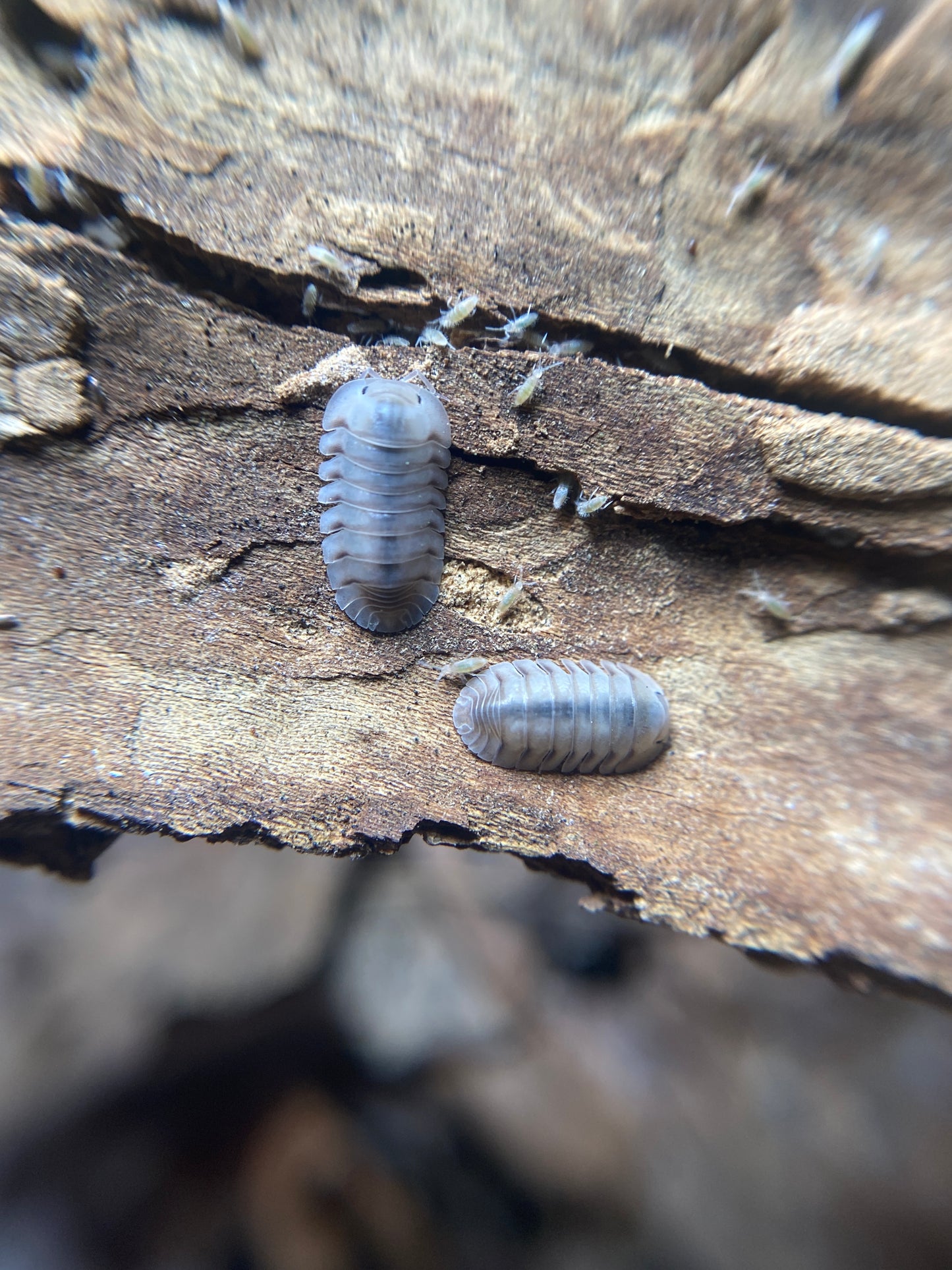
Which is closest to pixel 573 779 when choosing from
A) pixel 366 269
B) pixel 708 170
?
pixel 366 269

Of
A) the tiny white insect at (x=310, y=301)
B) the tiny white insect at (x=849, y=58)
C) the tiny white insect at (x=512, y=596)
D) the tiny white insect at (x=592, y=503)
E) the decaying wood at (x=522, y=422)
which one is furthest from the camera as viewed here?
the tiny white insect at (x=512, y=596)

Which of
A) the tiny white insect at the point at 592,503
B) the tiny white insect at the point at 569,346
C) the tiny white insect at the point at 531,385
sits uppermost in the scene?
the tiny white insect at the point at 569,346

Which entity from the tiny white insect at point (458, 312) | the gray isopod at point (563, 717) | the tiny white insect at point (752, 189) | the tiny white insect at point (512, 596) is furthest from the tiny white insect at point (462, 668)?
the tiny white insect at point (752, 189)

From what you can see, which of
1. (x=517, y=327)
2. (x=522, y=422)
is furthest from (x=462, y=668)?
(x=517, y=327)

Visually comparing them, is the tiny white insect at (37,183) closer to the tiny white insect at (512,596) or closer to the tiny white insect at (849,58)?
the tiny white insect at (512,596)

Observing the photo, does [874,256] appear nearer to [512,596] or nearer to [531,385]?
[531,385]

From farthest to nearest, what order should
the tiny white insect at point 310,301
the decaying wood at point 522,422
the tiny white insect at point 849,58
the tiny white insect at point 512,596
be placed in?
1. the tiny white insect at point 512,596
2. the tiny white insect at point 310,301
3. the decaying wood at point 522,422
4. the tiny white insect at point 849,58

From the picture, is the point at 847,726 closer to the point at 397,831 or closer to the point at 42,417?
the point at 397,831

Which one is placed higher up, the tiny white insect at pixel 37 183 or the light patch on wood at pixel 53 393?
the tiny white insect at pixel 37 183
